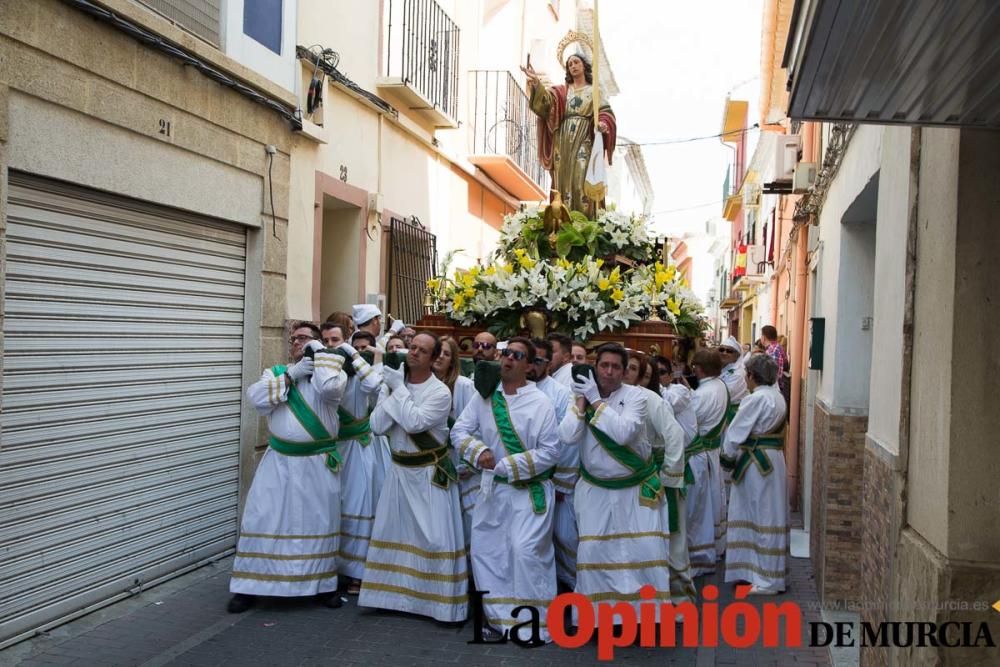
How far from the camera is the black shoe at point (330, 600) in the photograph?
6.98m

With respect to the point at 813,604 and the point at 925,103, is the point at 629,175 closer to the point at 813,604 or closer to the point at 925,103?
the point at 813,604

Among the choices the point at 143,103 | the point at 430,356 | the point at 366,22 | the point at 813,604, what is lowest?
the point at 813,604

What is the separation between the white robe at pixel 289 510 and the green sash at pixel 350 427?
1.79ft

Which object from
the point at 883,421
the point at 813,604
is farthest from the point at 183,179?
the point at 813,604

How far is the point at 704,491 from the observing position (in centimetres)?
855

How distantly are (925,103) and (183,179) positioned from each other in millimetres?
5520

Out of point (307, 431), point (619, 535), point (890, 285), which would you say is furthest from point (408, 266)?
point (890, 285)

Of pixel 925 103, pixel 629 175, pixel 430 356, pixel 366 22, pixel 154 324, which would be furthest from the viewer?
pixel 629 175

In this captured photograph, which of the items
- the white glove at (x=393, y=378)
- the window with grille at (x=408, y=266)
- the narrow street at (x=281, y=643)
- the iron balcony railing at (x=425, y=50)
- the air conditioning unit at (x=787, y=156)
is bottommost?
the narrow street at (x=281, y=643)

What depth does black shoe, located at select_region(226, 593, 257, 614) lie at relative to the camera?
6.76m

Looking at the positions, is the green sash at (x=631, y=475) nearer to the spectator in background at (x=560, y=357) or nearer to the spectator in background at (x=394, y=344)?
the spectator in background at (x=560, y=357)

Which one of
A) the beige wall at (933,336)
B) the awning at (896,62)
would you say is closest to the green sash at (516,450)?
the beige wall at (933,336)

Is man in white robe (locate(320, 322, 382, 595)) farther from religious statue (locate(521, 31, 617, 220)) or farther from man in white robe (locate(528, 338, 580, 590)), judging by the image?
religious statue (locate(521, 31, 617, 220))

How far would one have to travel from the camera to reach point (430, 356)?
6.72 m
